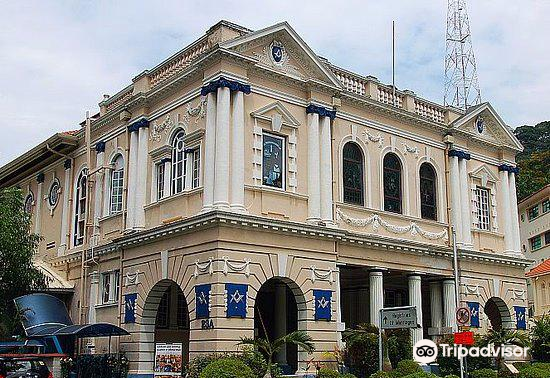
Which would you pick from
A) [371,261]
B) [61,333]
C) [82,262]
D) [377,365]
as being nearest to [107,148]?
[82,262]

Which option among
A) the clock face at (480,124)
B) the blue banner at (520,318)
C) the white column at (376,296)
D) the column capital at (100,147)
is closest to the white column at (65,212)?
the column capital at (100,147)

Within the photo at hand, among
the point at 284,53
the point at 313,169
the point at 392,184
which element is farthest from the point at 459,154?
the point at 284,53

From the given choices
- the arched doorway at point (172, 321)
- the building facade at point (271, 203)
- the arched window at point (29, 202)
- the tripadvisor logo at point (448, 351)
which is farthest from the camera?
the arched window at point (29, 202)

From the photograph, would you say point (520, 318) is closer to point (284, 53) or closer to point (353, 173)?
point (353, 173)

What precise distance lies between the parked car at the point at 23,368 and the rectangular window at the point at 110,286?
5.94 metres

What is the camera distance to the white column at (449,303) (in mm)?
28219

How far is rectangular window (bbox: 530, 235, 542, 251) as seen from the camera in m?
58.2

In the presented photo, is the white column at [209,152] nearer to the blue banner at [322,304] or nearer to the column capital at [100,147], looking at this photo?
the blue banner at [322,304]

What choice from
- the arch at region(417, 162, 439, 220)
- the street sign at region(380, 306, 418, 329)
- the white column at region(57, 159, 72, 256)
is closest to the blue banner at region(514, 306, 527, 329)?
the arch at region(417, 162, 439, 220)

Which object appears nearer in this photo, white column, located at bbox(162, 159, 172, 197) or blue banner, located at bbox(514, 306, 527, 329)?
white column, located at bbox(162, 159, 172, 197)

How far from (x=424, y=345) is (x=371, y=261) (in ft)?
12.2

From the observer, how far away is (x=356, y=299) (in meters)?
31.0

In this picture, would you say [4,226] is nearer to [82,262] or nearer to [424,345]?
[82,262]

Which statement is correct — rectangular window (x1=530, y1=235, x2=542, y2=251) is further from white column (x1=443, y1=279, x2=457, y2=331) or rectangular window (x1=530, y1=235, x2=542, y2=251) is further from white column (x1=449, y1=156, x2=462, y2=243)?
white column (x1=443, y1=279, x2=457, y2=331)
